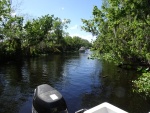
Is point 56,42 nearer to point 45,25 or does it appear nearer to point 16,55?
point 45,25

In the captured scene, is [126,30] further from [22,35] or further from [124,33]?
[22,35]

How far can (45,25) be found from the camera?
233ft

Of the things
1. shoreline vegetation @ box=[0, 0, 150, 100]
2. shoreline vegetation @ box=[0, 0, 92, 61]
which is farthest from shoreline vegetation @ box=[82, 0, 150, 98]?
shoreline vegetation @ box=[0, 0, 92, 61]

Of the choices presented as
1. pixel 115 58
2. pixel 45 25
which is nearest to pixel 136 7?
pixel 115 58

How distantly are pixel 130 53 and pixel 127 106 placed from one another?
5.27 meters

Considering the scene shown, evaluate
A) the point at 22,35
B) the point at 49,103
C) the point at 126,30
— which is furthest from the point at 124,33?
the point at 22,35

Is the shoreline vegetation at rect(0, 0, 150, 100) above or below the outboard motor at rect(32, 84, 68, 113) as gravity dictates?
above

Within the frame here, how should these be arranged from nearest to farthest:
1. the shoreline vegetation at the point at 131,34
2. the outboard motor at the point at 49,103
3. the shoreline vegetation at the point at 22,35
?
the outboard motor at the point at 49,103 → the shoreline vegetation at the point at 131,34 → the shoreline vegetation at the point at 22,35

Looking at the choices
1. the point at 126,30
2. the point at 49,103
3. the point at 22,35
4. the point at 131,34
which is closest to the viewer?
the point at 49,103

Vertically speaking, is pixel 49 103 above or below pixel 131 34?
below

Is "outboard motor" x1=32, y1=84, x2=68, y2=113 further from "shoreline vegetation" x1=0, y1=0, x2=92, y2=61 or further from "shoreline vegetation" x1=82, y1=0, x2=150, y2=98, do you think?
"shoreline vegetation" x1=0, y1=0, x2=92, y2=61

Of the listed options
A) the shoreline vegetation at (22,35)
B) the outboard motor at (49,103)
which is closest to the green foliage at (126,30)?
the outboard motor at (49,103)

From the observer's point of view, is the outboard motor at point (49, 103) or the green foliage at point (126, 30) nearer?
the outboard motor at point (49, 103)

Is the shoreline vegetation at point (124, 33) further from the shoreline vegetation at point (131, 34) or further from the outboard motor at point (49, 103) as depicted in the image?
the outboard motor at point (49, 103)
